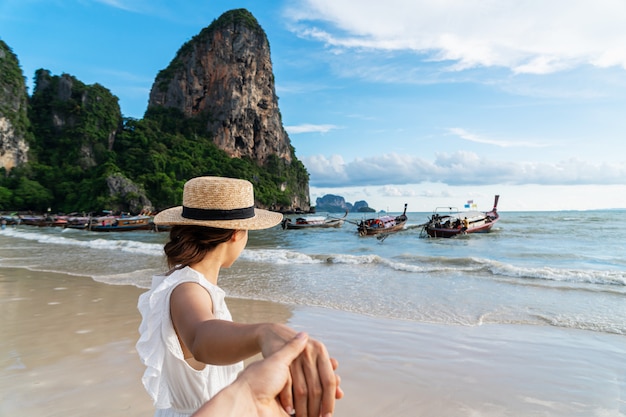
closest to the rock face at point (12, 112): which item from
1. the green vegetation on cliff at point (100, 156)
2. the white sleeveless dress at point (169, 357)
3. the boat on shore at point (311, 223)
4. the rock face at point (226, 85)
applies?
the green vegetation on cliff at point (100, 156)

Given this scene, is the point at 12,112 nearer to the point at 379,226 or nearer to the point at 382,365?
the point at 379,226

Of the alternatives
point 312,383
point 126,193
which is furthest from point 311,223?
point 312,383

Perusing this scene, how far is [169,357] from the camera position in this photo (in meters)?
1.27

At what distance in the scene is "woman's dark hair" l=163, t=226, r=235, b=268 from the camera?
139 centimetres

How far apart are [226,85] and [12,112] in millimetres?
41666

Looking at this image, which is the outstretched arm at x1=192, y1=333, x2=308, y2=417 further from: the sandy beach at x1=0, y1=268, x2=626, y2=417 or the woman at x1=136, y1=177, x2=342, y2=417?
the sandy beach at x1=0, y1=268, x2=626, y2=417

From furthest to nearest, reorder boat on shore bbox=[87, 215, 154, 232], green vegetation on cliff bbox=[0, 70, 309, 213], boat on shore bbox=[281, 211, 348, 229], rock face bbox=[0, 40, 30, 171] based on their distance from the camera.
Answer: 1. rock face bbox=[0, 40, 30, 171]
2. green vegetation on cliff bbox=[0, 70, 309, 213]
3. boat on shore bbox=[281, 211, 348, 229]
4. boat on shore bbox=[87, 215, 154, 232]

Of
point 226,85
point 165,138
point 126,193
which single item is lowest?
point 126,193

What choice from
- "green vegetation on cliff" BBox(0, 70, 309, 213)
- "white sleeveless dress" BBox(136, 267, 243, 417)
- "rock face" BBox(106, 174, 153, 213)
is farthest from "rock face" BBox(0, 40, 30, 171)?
"white sleeveless dress" BBox(136, 267, 243, 417)

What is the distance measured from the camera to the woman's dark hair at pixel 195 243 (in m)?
1.39

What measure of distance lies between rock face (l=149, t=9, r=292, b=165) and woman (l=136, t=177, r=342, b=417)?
90153 mm

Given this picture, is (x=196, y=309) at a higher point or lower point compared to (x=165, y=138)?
lower

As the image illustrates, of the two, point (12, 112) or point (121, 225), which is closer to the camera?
point (121, 225)

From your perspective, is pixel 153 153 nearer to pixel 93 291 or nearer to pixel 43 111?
pixel 43 111
